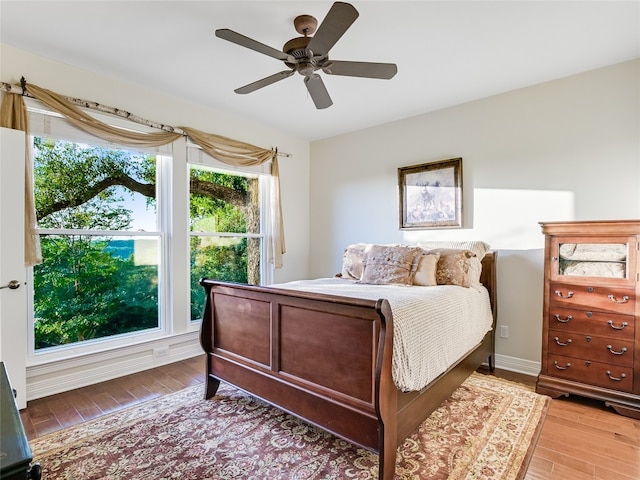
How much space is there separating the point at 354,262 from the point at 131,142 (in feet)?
7.77

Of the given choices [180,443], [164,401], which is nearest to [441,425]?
[180,443]

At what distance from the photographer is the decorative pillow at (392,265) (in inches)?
116

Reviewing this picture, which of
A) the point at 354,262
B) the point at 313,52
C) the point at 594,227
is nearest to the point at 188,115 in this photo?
the point at 313,52

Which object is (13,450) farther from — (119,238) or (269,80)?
(119,238)

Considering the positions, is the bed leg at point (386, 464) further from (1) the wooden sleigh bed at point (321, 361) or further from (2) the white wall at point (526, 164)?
(2) the white wall at point (526, 164)

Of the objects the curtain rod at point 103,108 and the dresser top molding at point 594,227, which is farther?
the curtain rod at point 103,108

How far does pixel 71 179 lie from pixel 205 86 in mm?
1424

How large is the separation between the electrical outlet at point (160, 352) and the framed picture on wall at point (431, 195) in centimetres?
282

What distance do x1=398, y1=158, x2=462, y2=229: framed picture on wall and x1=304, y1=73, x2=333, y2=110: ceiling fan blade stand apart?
62.7 inches

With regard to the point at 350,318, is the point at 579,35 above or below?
above

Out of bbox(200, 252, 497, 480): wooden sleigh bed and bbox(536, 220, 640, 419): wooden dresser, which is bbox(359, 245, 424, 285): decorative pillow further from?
bbox(536, 220, 640, 419): wooden dresser

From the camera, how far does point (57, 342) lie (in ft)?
9.30

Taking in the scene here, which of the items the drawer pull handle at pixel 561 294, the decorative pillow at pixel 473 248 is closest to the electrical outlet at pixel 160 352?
the decorative pillow at pixel 473 248

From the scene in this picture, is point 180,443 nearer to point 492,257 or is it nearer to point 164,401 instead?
point 164,401
